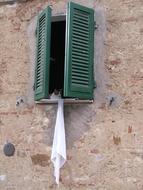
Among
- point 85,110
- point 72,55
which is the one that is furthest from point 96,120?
point 72,55

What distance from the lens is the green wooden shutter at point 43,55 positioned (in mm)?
5344

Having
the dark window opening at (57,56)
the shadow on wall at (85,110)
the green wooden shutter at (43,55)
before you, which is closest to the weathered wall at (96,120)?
the shadow on wall at (85,110)

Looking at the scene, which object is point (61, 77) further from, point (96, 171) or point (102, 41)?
point (96, 171)

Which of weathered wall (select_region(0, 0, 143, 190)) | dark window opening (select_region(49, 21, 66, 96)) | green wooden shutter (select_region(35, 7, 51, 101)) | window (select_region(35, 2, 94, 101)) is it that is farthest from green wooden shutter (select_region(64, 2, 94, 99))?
dark window opening (select_region(49, 21, 66, 96))

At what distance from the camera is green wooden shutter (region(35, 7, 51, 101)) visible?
5.34 metres

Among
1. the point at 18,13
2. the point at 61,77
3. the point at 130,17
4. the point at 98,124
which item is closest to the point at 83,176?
the point at 98,124

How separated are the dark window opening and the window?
41cm

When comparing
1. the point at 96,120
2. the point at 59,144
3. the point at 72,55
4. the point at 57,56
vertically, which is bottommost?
the point at 59,144

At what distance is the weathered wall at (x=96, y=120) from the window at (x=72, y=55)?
0.47ft

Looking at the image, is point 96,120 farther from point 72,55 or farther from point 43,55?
point 43,55

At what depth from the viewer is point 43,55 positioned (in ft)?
17.9

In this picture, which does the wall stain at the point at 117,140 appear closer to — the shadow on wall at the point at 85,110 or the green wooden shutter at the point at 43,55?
the shadow on wall at the point at 85,110

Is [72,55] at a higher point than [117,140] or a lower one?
higher

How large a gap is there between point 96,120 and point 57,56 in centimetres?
154
